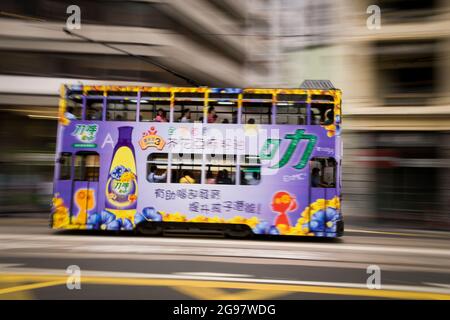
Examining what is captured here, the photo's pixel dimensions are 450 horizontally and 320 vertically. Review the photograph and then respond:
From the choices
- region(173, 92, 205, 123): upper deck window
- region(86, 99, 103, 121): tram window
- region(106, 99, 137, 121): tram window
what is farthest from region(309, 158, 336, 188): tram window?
region(86, 99, 103, 121): tram window

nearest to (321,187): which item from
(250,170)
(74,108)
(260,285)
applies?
(250,170)

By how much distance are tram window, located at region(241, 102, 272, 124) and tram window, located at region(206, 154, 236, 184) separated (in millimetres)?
979

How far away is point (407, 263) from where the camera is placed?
8242mm

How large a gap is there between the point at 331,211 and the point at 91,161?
5711 mm

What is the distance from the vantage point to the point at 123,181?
34.2 feet

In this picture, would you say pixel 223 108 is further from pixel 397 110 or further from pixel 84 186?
pixel 397 110

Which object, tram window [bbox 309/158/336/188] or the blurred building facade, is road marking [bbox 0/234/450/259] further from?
the blurred building facade

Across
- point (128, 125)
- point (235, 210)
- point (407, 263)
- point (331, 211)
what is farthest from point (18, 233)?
point (407, 263)

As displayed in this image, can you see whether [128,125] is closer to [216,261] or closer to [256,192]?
[256,192]

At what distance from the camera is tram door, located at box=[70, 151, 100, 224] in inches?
412

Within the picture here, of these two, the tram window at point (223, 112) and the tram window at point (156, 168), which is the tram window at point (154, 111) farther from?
the tram window at point (223, 112)

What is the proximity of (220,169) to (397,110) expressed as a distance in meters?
9.25

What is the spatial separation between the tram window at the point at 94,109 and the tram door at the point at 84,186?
886mm

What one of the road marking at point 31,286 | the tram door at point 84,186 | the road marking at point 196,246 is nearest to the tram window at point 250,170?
the road marking at point 196,246
